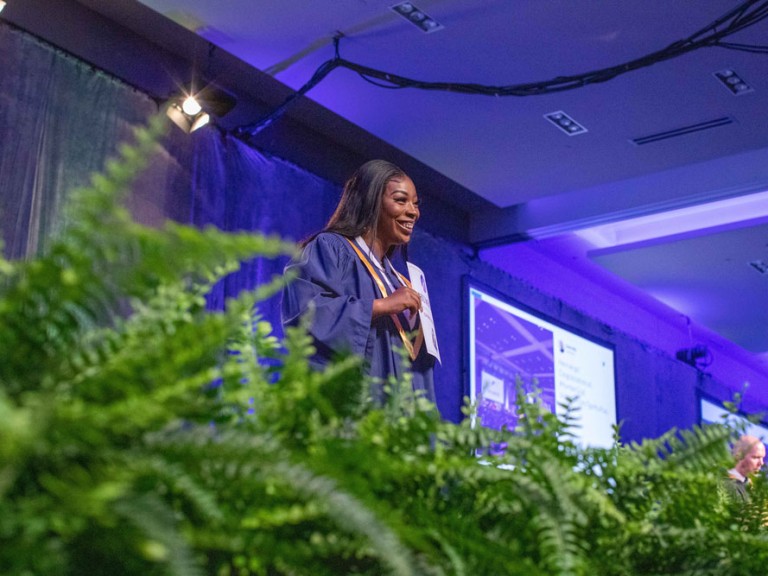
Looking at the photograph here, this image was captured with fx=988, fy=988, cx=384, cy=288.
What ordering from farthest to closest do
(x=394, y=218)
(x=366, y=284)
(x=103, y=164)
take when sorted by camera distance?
(x=103, y=164) < (x=394, y=218) < (x=366, y=284)

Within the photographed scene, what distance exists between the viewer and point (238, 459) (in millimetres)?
421

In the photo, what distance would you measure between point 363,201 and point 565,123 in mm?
2916

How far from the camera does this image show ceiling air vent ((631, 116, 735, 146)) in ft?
15.6

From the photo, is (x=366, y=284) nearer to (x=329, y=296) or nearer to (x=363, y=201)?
(x=329, y=296)

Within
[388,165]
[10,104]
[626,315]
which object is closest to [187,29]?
[10,104]

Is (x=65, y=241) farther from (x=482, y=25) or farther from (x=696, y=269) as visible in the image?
(x=696, y=269)

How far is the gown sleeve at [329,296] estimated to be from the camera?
5.66 ft

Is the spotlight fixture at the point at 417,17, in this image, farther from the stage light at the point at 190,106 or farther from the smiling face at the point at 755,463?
Result: the smiling face at the point at 755,463

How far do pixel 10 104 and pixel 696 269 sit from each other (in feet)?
16.6

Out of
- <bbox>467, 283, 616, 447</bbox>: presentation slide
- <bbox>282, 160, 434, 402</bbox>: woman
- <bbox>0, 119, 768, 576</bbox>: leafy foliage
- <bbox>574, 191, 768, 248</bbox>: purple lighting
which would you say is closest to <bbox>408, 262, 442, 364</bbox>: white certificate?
<bbox>282, 160, 434, 402</bbox>: woman

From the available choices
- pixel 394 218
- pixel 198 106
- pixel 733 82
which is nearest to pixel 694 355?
pixel 733 82

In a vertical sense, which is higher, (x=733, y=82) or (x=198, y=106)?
(x=733, y=82)

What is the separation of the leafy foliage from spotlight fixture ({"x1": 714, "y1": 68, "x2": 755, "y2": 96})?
13.3 feet

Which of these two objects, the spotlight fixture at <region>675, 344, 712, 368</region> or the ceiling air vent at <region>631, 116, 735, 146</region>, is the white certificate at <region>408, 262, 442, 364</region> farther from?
the spotlight fixture at <region>675, 344, 712, 368</region>
